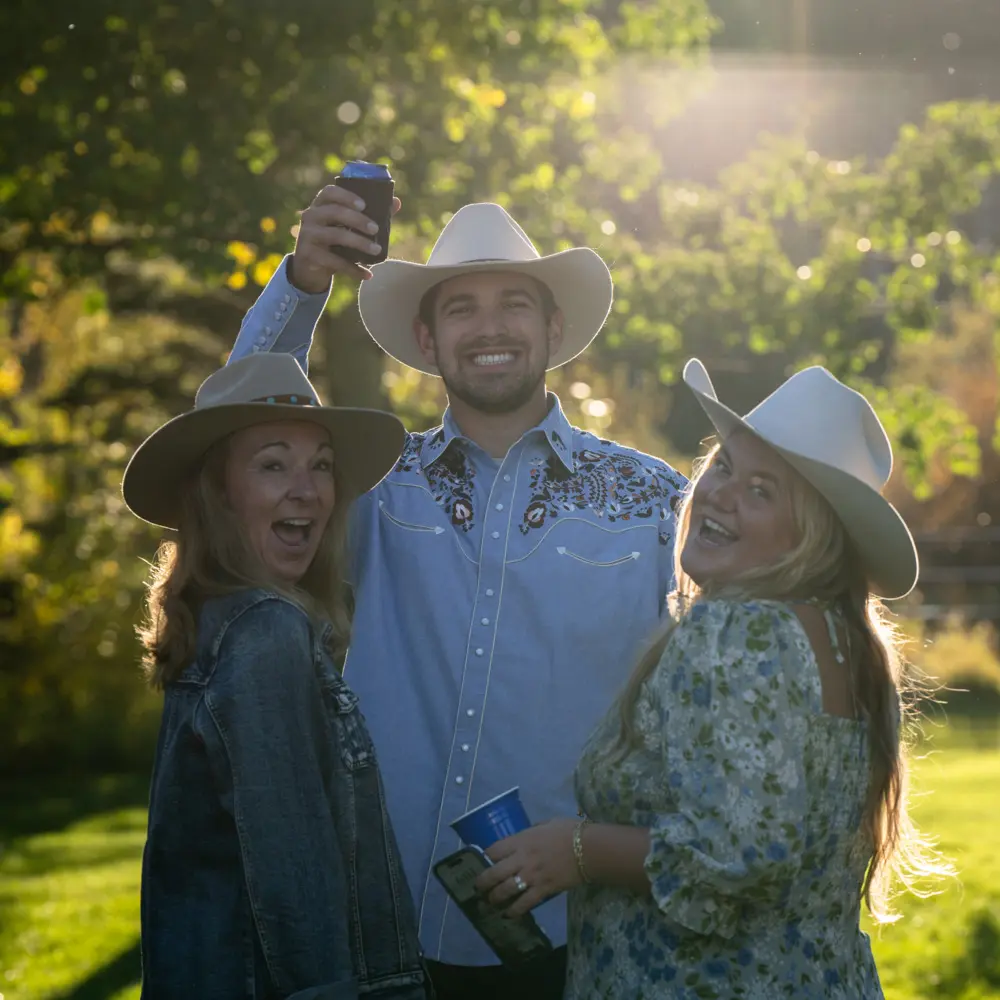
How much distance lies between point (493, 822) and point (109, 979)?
568cm

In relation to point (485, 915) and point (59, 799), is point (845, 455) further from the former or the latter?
point (59, 799)

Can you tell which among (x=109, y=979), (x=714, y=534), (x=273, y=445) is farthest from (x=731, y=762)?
(x=109, y=979)

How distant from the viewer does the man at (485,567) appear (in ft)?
12.4

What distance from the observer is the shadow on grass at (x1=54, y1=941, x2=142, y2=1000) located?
7602 mm

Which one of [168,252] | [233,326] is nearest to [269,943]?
[168,252]

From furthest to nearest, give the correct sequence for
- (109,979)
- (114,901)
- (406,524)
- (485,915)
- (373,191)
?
(114,901) → (109,979) → (406,524) → (373,191) → (485,915)

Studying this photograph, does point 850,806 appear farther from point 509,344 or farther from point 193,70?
point 193,70

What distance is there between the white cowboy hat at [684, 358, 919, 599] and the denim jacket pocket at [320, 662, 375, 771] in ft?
3.09

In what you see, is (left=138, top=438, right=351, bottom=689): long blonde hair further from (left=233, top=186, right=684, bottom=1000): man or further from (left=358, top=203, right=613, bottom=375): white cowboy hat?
(left=358, top=203, right=613, bottom=375): white cowboy hat

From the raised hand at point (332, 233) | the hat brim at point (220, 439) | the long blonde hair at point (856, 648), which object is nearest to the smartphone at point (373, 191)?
the raised hand at point (332, 233)

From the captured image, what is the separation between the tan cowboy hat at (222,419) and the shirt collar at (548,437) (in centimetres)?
79

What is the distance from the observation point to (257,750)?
2.55m

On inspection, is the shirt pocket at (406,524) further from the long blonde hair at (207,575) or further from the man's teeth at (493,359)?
the long blonde hair at (207,575)

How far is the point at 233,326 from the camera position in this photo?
558 inches
